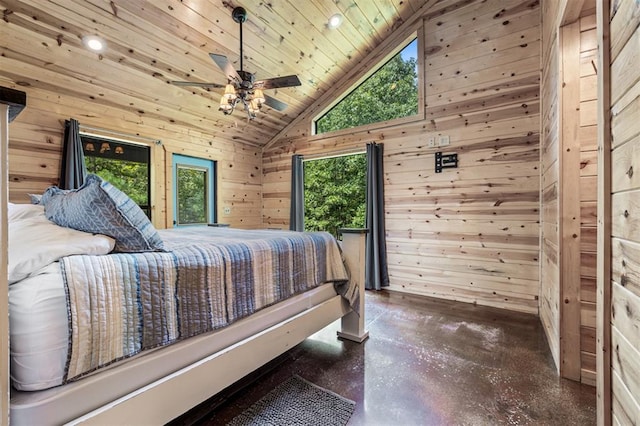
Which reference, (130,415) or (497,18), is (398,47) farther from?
(130,415)

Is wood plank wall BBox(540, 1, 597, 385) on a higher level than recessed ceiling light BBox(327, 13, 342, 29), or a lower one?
lower

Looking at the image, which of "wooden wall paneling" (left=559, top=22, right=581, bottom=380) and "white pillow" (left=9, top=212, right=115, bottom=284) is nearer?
"white pillow" (left=9, top=212, right=115, bottom=284)

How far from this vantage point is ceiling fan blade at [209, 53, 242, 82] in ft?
7.17

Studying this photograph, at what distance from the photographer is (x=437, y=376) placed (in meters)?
1.88

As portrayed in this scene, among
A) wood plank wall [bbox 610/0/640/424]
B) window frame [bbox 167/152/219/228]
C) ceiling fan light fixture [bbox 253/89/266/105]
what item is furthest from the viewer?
window frame [bbox 167/152/219/228]

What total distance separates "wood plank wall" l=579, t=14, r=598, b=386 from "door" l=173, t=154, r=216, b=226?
4.20 metres

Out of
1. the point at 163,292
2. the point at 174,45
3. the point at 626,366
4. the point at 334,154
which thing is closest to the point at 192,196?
the point at 174,45

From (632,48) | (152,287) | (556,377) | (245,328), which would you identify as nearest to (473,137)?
(556,377)

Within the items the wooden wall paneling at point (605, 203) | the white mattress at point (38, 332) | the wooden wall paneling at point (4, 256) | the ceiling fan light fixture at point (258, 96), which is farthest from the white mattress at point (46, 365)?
the ceiling fan light fixture at point (258, 96)

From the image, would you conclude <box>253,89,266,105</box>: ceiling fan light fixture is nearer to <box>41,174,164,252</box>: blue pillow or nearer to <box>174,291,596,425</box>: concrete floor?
<box>41,174,164,252</box>: blue pillow

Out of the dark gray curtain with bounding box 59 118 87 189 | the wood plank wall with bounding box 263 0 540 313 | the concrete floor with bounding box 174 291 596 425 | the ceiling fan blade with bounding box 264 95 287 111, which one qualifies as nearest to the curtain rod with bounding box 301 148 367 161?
the wood plank wall with bounding box 263 0 540 313

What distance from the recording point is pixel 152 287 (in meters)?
1.16

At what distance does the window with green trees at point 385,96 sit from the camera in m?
3.85

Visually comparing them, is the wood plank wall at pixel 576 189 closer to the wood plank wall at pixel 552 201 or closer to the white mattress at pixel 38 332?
the wood plank wall at pixel 552 201
